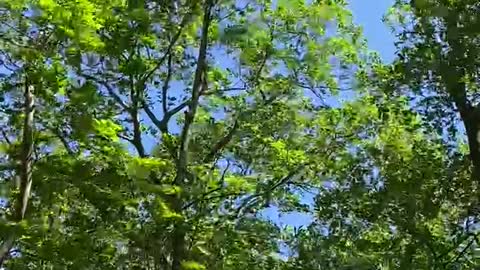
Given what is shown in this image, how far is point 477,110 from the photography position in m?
10.6

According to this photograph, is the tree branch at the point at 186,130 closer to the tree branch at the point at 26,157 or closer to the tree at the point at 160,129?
the tree at the point at 160,129

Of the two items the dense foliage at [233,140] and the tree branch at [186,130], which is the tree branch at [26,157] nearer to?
the dense foliage at [233,140]

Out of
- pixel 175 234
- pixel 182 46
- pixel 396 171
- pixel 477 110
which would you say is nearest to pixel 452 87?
pixel 477 110

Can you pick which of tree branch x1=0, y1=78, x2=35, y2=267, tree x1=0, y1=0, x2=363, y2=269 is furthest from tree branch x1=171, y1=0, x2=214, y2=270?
tree branch x1=0, y1=78, x2=35, y2=267

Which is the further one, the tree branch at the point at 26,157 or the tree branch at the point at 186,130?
the tree branch at the point at 186,130

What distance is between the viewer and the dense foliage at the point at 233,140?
35.8 feet

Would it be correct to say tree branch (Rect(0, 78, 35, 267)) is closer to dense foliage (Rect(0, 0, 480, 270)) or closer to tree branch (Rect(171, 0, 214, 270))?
dense foliage (Rect(0, 0, 480, 270))

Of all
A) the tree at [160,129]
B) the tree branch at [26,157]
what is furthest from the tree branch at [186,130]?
the tree branch at [26,157]

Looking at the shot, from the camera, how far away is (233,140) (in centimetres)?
1421

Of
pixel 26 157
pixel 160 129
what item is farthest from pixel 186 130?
pixel 26 157

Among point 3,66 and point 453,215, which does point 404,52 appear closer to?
point 453,215

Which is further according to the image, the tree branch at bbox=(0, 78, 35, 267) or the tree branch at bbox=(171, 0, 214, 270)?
the tree branch at bbox=(171, 0, 214, 270)

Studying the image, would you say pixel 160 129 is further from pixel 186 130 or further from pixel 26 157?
pixel 26 157

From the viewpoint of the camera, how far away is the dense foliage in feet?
35.8
